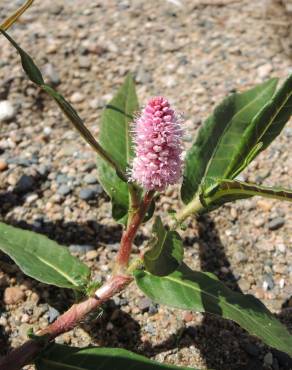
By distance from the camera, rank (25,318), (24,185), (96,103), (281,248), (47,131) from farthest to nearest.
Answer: (96,103), (47,131), (24,185), (281,248), (25,318)

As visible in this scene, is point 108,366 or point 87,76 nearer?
point 108,366

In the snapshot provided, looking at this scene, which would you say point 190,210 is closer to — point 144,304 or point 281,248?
point 144,304

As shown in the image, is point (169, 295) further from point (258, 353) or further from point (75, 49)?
point (75, 49)

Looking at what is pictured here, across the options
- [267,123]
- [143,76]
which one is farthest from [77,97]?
[267,123]

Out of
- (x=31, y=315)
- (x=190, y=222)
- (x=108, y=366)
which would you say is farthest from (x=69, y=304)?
(x=190, y=222)

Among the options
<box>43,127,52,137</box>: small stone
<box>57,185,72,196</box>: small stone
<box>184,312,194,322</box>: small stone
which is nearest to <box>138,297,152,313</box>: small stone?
<box>184,312,194,322</box>: small stone

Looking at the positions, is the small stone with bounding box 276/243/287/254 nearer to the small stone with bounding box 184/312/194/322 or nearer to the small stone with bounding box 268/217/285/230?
the small stone with bounding box 268/217/285/230


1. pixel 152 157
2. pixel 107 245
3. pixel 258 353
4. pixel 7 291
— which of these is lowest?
pixel 258 353
